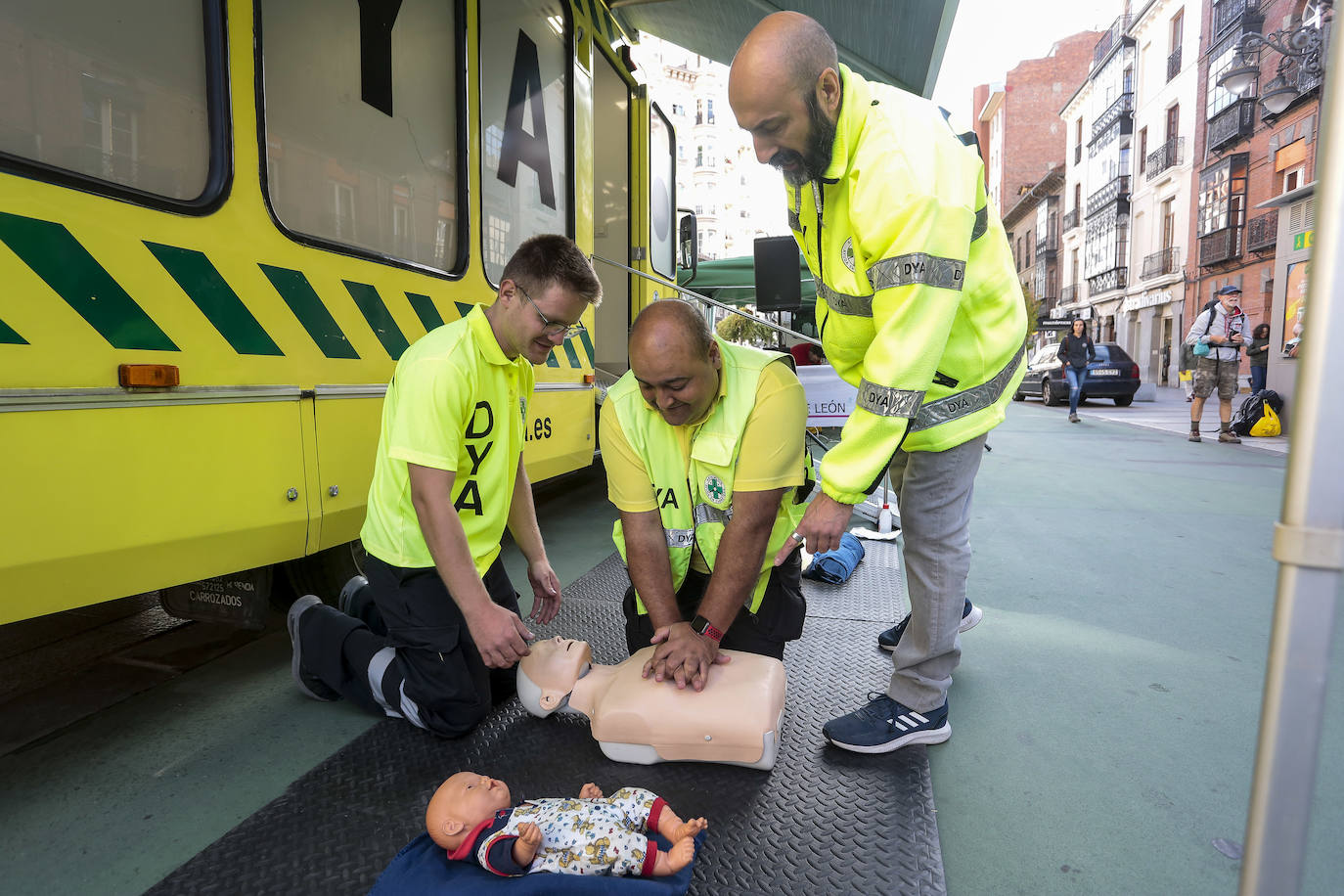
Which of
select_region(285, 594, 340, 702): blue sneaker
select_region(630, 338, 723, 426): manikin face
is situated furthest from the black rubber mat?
select_region(630, 338, 723, 426): manikin face

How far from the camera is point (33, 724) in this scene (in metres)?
2.11

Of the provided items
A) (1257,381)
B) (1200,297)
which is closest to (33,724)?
(1257,381)

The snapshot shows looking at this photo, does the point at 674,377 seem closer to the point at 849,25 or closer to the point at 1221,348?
the point at 849,25

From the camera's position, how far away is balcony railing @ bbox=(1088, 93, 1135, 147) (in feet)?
101

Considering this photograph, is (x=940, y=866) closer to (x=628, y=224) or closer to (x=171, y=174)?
(x=171, y=174)

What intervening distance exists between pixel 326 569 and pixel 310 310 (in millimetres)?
1020

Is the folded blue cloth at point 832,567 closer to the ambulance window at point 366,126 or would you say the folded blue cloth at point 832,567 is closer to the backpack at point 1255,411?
the ambulance window at point 366,126

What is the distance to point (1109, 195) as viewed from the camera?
1257 inches

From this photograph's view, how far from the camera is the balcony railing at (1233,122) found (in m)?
21.1

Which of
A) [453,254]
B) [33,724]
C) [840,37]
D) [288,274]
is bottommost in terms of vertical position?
[33,724]

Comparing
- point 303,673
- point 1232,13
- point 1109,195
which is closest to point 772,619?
point 303,673

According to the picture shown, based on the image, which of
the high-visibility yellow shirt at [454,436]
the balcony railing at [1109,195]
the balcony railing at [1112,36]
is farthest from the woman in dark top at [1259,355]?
the balcony railing at [1112,36]

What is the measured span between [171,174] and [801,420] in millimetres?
1736

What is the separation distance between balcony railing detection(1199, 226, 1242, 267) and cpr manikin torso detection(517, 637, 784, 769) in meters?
26.4
